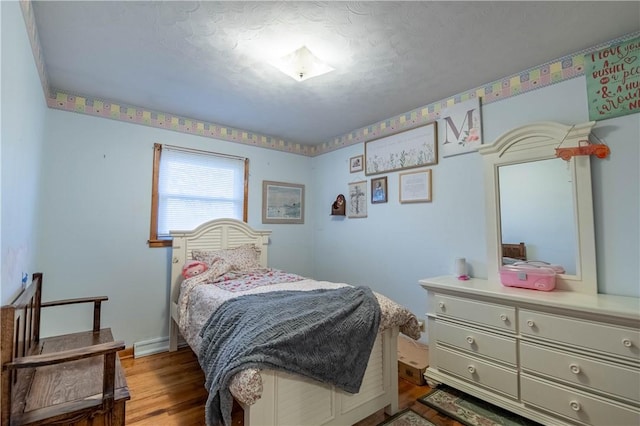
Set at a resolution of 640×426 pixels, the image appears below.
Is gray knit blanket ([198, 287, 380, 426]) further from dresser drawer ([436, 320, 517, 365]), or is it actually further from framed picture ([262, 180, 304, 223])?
framed picture ([262, 180, 304, 223])

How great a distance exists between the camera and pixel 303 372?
1.57 metres

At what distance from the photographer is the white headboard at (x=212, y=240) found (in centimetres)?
307

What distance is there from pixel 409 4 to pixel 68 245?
3.27m

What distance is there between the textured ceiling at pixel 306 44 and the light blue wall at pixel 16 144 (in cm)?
36

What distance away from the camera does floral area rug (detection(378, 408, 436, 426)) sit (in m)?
1.90

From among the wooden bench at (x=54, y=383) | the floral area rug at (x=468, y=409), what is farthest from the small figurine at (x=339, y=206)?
the wooden bench at (x=54, y=383)

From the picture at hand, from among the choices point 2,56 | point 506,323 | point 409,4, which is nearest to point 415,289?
point 506,323

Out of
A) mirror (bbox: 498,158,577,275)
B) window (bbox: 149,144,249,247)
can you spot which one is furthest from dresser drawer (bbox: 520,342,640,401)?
window (bbox: 149,144,249,247)

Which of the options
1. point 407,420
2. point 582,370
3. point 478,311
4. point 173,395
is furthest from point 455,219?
point 173,395

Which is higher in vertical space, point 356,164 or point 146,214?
point 356,164

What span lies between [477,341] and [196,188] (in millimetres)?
3091

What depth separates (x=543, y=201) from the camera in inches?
86.4

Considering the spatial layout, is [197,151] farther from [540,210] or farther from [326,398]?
[540,210]

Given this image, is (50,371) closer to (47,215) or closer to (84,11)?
(47,215)
